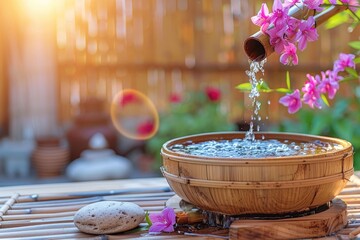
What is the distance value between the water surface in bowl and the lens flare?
12.1 feet

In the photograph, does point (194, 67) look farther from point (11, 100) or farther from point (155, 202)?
point (155, 202)

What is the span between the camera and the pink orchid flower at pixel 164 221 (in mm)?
1273

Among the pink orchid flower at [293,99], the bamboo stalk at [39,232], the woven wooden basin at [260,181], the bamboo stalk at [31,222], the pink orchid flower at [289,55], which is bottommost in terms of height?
the bamboo stalk at [31,222]

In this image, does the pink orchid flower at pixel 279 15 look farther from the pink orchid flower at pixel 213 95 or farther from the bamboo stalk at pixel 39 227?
the pink orchid flower at pixel 213 95

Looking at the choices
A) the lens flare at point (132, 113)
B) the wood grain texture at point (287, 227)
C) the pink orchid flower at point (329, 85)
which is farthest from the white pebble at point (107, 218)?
the lens flare at point (132, 113)

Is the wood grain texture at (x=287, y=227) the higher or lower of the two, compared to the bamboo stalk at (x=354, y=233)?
higher

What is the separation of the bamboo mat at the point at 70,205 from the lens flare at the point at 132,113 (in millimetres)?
3399

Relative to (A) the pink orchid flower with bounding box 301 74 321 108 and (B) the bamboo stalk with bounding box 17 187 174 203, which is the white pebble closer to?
(B) the bamboo stalk with bounding box 17 187 174 203

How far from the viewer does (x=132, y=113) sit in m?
5.81

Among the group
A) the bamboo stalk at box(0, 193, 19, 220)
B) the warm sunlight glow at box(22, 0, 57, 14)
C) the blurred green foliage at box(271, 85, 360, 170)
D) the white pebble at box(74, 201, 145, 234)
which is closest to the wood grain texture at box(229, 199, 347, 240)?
the white pebble at box(74, 201, 145, 234)

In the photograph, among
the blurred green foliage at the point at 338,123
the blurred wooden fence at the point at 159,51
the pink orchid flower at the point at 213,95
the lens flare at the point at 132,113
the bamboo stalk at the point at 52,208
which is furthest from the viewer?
the blurred wooden fence at the point at 159,51

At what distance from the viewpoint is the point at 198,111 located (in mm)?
4918

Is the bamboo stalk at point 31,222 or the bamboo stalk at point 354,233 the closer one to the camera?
the bamboo stalk at point 354,233

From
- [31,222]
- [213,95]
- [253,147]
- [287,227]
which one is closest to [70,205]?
[31,222]
